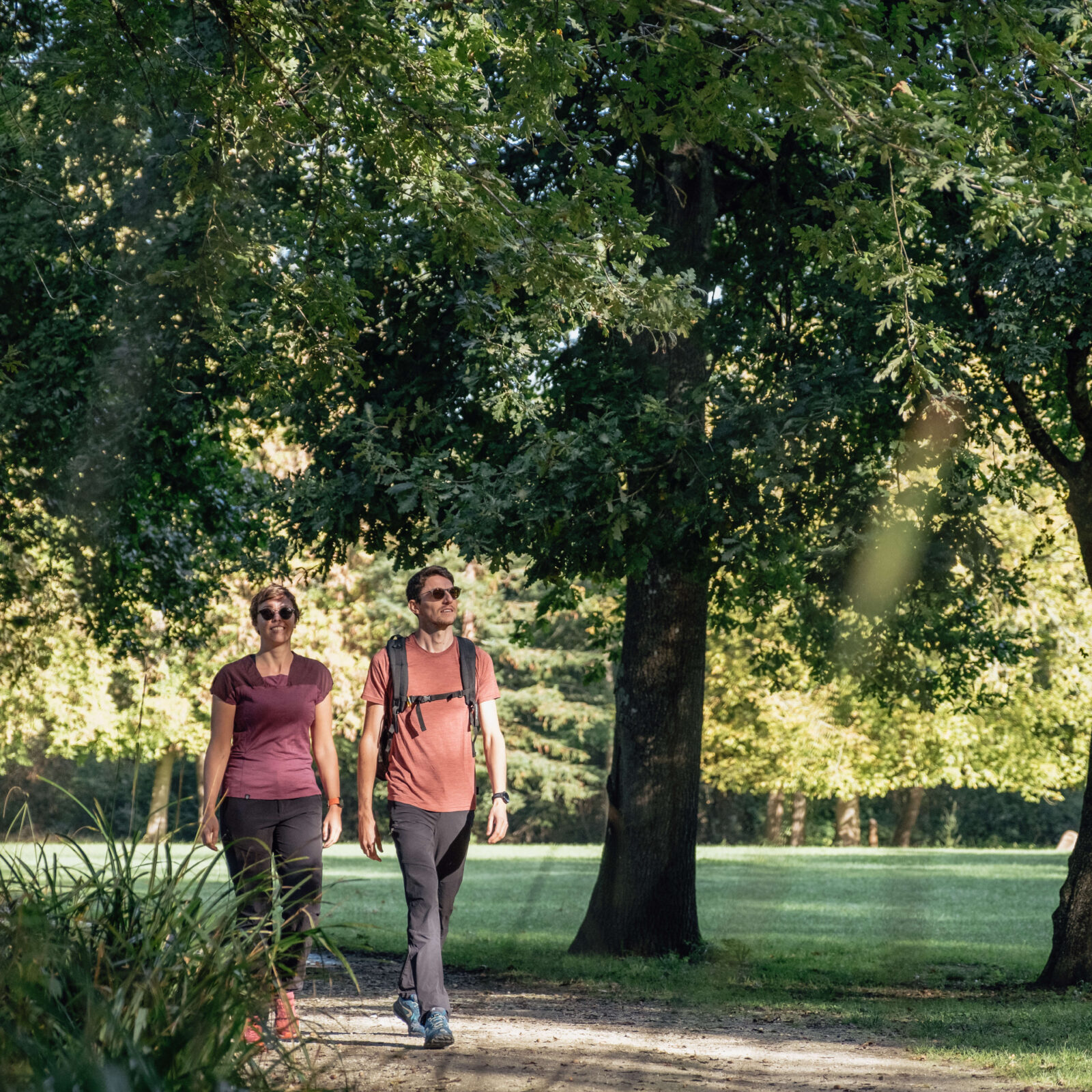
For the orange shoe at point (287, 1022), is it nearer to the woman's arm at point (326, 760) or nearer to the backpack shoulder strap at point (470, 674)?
the woman's arm at point (326, 760)

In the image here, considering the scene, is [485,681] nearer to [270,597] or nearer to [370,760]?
[370,760]

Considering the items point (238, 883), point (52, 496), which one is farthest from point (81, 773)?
point (238, 883)

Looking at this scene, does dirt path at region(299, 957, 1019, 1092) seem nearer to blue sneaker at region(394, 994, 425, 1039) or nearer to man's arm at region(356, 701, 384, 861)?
blue sneaker at region(394, 994, 425, 1039)

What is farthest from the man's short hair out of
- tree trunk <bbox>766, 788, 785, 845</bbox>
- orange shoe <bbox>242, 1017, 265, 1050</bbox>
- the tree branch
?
tree trunk <bbox>766, 788, 785, 845</bbox>

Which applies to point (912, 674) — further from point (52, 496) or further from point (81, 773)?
point (81, 773)

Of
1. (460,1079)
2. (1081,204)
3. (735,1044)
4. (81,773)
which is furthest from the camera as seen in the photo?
(81,773)

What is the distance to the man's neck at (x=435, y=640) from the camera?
6582mm

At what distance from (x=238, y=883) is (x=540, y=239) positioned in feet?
10.7

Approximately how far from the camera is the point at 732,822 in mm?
62281

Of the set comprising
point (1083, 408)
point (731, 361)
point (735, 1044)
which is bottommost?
point (735, 1044)

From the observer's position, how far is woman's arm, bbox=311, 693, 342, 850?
6250 mm

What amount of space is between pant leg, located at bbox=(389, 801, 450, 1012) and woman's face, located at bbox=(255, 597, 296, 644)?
940 mm

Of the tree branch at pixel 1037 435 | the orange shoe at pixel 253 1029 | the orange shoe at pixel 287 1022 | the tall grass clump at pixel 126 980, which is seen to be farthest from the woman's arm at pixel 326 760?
the tree branch at pixel 1037 435

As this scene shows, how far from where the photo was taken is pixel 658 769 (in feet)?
37.8
